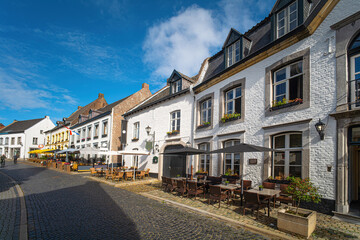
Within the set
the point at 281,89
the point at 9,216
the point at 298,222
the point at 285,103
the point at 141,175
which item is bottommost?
the point at 141,175

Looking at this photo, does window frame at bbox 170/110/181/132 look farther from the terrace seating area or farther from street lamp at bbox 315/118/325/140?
street lamp at bbox 315/118/325/140

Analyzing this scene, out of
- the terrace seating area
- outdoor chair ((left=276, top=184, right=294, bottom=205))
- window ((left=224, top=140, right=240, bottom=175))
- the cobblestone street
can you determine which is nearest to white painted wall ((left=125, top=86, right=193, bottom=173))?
window ((left=224, top=140, right=240, bottom=175))

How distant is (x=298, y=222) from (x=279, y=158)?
3823 millimetres

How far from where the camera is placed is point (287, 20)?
30.3ft

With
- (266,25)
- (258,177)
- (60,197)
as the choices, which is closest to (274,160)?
(258,177)

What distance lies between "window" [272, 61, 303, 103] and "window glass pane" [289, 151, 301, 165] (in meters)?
2.16

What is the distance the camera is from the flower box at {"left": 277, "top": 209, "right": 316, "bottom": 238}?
522cm

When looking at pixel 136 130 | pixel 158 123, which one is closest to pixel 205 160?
pixel 158 123

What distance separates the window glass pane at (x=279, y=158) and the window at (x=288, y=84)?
2173 millimetres

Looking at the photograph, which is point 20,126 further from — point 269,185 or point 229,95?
point 269,185

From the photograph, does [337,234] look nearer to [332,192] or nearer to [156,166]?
[332,192]

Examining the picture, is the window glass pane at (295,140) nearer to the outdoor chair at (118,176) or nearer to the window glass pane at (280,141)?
the window glass pane at (280,141)

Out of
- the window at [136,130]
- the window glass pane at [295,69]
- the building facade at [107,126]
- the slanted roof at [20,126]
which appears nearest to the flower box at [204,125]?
the window glass pane at [295,69]

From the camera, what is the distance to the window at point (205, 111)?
13477mm
